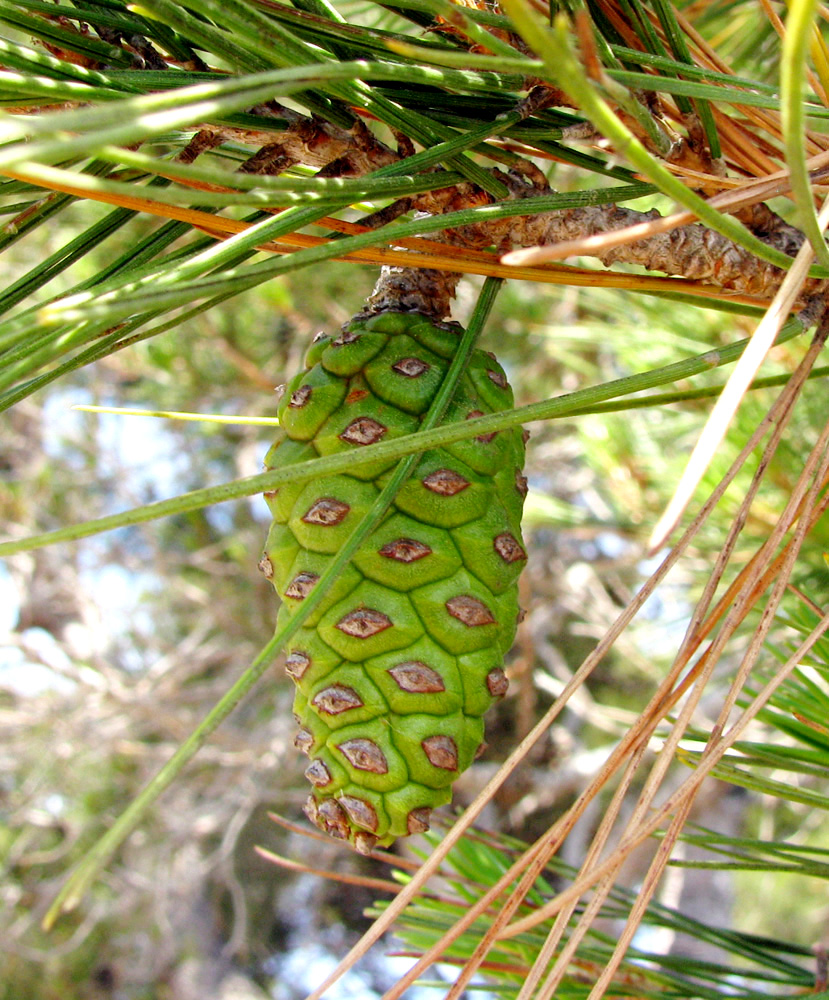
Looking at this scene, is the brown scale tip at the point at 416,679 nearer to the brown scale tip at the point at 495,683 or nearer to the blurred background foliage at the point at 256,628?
the brown scale tip at the point at 495,683

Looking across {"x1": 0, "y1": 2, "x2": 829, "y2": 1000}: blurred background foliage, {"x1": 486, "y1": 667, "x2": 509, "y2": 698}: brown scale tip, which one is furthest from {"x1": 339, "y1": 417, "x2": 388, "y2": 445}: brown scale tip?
{"x1": 0, "y1": 2, "x2": 829, "y2": 1000}: blurred background foliage

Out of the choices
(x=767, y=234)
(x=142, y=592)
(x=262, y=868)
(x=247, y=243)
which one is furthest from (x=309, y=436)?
(x=262, y=868)

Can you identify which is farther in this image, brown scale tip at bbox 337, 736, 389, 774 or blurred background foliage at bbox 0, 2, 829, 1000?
blurred background foliage at bbox 0, 2, 829, 1000

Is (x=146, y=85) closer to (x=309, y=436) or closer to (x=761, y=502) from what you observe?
(x=309, y=436)

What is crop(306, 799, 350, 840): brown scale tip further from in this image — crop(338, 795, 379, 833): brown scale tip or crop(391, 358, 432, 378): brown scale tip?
crop(391, 358, 432, 378): brown scale tip

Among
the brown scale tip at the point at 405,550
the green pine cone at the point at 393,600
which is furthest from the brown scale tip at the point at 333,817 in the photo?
the brown scale tip at the point at 405,550

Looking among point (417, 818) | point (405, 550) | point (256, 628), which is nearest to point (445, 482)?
point (405, 550)

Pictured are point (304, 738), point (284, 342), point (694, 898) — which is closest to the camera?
point (304, 738)
